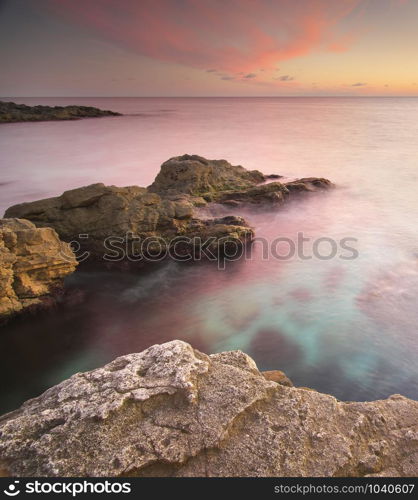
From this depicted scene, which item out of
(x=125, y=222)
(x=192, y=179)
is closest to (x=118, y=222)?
(x=125, y=222)

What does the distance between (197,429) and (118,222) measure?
28.4ft

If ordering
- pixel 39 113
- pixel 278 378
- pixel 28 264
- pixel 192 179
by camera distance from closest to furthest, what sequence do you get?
pixel 278 378
pixel 28 264
pixel 192 179
pixel 39 113

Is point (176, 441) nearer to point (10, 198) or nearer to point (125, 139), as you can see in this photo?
point (10, 198)

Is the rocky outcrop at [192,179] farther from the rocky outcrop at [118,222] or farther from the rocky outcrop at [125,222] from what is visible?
the rocky outcrop at [118,222]

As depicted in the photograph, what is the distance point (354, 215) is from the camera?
15867 millimetres

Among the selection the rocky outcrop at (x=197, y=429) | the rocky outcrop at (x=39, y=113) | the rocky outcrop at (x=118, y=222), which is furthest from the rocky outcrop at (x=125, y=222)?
the rocky outcrop at (x=39, y=113)

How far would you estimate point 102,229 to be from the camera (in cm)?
1123

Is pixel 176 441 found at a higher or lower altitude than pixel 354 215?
higher

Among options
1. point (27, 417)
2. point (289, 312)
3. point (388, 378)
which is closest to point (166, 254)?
point (289, 312)

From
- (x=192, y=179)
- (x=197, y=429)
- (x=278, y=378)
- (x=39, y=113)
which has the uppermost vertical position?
(x=39, y=113)

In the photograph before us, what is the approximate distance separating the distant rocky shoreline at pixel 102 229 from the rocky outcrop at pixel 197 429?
5243 millimetres

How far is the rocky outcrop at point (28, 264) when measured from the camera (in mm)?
8227

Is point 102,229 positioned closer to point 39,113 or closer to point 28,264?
point 28,264

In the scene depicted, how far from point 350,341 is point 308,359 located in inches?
44.0
